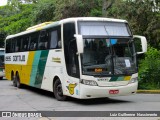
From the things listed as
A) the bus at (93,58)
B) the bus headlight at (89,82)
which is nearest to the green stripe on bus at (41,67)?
the bus at (93,58)

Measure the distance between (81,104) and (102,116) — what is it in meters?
2.93

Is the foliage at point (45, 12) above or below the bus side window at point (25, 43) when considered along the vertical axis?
above

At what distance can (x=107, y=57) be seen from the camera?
12.8 meters

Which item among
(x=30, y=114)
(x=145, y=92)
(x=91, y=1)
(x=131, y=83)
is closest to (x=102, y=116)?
(x=30, y=114)

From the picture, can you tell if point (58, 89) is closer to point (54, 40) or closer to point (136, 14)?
point (54, 40)

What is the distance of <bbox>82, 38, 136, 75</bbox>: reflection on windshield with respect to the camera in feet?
41.1

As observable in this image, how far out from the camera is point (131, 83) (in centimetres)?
1305

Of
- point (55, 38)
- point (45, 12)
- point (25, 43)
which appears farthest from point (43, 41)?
point (45, 12)

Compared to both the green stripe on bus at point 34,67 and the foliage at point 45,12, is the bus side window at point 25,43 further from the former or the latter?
the foliage at point 45,12

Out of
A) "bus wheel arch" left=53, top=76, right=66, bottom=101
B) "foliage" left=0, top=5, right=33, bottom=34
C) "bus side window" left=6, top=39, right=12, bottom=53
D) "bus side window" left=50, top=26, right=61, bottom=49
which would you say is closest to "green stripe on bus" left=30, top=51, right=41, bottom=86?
"bus side window" left=50, top=26, right=61, bottom=49

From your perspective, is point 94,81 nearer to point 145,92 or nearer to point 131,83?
point 131,83

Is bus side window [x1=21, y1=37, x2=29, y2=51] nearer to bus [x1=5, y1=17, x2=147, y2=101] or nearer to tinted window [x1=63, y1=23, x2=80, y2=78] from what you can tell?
bus [x1=5, y1=17, x2=147, y2=101]

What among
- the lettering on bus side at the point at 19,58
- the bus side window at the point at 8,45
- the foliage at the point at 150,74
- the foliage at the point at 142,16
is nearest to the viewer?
the foliage at the point at 150,74

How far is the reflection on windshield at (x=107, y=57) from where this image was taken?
493 inches
